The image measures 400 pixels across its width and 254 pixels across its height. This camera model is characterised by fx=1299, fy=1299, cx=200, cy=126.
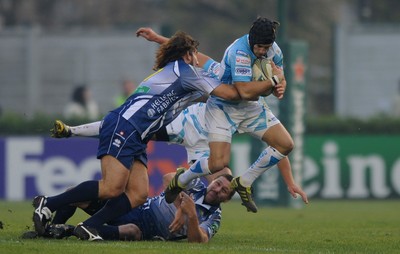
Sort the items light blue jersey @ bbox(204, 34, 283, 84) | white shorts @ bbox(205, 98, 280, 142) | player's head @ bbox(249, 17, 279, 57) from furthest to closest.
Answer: white shorts @ bbox(205, 98, 280, 142)
light blue jersey @ bbox(204, 34, 283, 84)
player's head @ bbox(249, 17, 279, 57)

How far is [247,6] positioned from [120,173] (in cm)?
3101

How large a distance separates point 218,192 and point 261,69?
1.45m

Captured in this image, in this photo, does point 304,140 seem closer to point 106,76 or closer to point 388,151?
point 388,151

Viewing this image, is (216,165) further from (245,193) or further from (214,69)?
(214,69)

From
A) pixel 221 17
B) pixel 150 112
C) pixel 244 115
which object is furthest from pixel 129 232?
pixel 221 17

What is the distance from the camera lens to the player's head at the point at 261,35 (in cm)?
1316

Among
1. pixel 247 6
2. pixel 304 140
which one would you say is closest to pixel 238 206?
pixel 304 140

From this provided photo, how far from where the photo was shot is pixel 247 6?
43.2 m

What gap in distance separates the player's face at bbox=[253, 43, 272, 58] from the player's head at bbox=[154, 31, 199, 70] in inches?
24.3

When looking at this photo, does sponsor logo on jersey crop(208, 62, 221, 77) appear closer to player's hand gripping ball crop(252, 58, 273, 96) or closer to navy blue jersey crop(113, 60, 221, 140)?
player's hand gripping ball crop(252, 58, 273, 96)

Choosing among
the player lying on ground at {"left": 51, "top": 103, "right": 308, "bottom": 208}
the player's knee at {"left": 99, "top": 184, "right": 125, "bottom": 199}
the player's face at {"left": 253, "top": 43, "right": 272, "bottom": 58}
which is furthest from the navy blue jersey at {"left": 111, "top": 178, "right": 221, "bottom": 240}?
the player lying on ground at {"left": 51, "top": 103, "right": 308, "bottom": 208}

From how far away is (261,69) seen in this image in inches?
532

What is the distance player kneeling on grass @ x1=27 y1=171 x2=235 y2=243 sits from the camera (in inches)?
498

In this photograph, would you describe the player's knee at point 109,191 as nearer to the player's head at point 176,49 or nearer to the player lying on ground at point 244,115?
the player lying on ground at point 244,115
